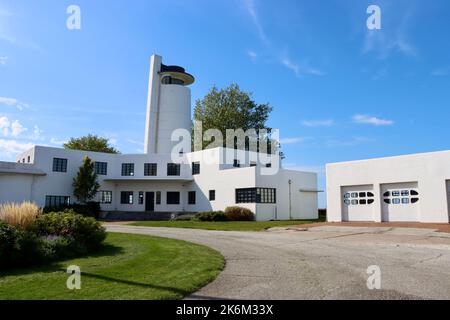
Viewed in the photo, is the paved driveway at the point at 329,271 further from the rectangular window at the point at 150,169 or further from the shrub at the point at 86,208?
the rectangular window at the point at 150,169

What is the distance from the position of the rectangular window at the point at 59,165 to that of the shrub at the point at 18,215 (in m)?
25.9

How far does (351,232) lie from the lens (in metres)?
19.4

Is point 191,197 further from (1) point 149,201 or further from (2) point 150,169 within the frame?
(2) point 150,169

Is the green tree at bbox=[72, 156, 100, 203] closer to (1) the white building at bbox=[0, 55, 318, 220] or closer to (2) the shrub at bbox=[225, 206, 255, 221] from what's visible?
(1) the white building at bbox=[0, 55, 318, 220]

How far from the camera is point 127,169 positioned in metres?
38.9

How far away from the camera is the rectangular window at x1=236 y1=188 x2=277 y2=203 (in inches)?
1215

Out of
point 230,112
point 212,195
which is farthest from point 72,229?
point 230,112

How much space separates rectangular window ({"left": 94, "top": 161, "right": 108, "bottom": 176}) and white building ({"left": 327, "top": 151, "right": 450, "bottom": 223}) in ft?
71.5

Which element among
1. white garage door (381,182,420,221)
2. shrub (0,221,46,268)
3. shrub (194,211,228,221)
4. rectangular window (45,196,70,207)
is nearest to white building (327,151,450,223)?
white garage door (381,182,420,221)

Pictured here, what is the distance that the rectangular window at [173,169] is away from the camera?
37.9 meters

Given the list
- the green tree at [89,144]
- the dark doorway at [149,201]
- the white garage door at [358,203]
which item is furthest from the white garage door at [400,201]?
the green tree at [89,144]
